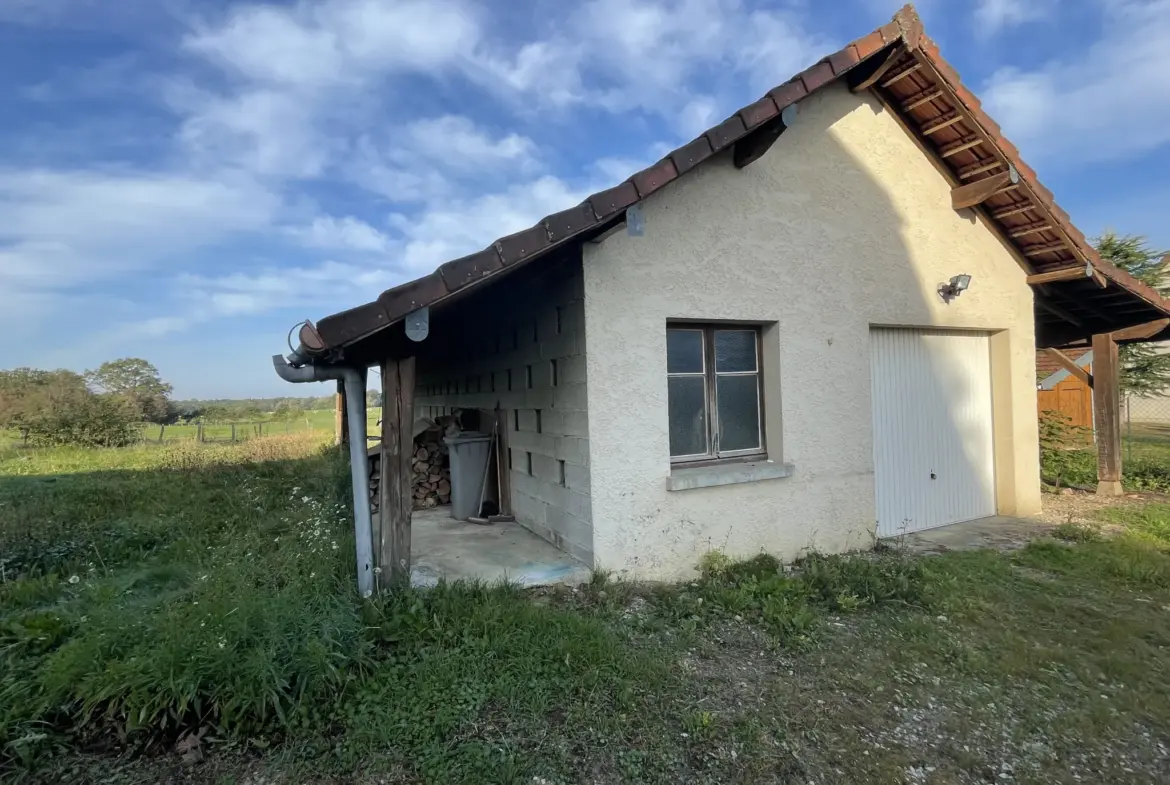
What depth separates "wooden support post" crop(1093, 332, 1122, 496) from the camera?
826 cm

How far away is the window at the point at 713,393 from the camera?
5422 millimetres

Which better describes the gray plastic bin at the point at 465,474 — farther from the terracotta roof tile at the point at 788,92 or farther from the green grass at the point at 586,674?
the terracotta roof tile at the point at 788,92

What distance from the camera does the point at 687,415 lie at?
18.0 ft

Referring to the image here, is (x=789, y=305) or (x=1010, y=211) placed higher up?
(x=1010, y=211)

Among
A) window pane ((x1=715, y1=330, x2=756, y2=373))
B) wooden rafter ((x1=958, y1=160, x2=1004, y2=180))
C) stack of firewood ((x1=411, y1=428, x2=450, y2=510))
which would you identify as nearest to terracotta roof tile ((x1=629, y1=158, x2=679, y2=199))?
window pane ((x1=715, y1=330, x2=756, y2=373))

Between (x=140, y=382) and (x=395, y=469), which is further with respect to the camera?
(x=140, y=382)

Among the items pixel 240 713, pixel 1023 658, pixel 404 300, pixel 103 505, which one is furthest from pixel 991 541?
pixel 103 505

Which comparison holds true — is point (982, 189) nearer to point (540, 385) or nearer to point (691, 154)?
point (691, 154)

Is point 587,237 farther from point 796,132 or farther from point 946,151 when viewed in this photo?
point 946,151

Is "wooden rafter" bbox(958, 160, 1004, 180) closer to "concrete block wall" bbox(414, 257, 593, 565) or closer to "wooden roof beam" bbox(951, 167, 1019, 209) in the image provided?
"wooden roof beam" bbox(951, 167, 1019, 209)

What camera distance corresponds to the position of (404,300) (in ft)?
11.6

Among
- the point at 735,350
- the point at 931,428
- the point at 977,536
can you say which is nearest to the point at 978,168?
the point at 931,428

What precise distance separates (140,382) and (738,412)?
155 ft

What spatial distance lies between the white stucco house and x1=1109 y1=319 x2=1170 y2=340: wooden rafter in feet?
0.77
